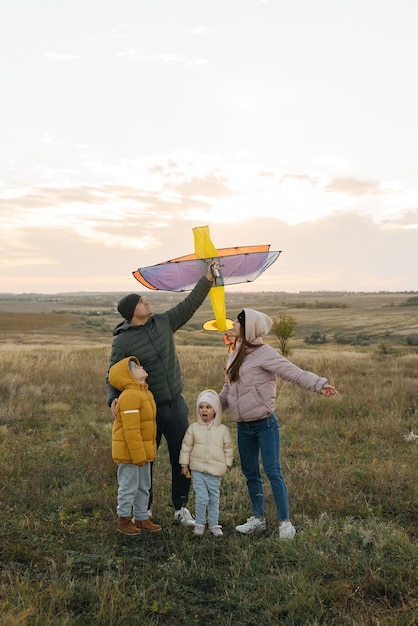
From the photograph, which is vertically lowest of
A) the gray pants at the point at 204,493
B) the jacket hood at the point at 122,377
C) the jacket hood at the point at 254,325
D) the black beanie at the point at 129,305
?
the gray pants at the point at 204,493

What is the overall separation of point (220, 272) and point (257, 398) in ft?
3.91

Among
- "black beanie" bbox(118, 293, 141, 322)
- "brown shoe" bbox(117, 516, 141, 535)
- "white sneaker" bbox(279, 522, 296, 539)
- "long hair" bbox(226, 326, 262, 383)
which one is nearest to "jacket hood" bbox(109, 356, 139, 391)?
"black beanie" bbox(118, 293, 141, 322)

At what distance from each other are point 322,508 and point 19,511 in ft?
10.2

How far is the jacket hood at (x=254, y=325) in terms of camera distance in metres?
4.66

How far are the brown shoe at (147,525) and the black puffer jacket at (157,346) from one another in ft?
3.71

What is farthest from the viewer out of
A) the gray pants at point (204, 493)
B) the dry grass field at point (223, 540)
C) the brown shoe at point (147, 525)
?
the brown shoe at point (147, 525)

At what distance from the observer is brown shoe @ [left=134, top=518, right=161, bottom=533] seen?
4839 mm

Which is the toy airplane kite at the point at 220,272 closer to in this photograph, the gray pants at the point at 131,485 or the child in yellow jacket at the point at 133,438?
the child in yellow jacket at the point at 133,438

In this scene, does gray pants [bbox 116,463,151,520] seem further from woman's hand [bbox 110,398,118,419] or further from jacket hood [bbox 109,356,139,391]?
jacket hood [bbox 109,356,139,391]

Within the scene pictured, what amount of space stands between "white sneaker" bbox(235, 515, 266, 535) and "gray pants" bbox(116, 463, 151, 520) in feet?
3.09

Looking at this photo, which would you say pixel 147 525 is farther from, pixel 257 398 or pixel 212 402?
pixel 257 398

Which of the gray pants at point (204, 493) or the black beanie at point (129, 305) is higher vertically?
the black beanie at point (129, 305)

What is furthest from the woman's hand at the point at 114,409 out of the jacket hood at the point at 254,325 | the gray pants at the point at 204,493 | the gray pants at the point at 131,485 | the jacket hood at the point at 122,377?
the jacket hood at the point at 254,325

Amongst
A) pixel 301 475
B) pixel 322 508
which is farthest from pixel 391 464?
pixel 322 508
